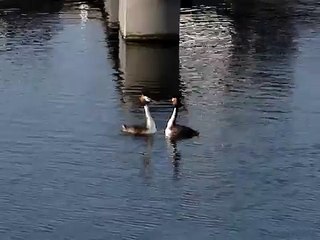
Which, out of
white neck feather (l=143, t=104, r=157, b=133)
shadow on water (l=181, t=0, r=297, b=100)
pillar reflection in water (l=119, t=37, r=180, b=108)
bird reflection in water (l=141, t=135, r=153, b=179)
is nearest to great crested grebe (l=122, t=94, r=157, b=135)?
white neck feather (l=143, t=104, r=157, b=133)

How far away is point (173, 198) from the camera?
18.6 meters

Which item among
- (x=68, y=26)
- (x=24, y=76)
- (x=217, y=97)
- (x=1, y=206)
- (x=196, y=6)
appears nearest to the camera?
(x=1, y=206)

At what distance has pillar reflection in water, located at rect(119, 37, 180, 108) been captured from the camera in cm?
2773

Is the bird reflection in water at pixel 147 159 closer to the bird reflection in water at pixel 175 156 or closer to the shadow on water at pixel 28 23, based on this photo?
the bird reflection in water at pixel 175 156

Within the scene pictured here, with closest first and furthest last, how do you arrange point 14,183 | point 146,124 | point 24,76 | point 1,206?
point 1,206 < point 14,183 < point 146,124 < point 24,76

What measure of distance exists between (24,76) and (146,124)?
7.32m

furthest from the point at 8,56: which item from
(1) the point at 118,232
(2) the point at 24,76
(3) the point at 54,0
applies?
(1) the point at 118,232

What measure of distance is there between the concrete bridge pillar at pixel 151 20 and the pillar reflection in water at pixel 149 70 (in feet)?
1.02

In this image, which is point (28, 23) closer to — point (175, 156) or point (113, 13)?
point (113, 13)

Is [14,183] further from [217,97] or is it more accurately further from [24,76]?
[24,76]

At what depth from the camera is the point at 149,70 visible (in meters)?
30.8

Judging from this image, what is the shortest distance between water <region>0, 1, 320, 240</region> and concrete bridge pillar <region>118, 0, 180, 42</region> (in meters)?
0.43

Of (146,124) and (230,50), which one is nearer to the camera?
(146,124)

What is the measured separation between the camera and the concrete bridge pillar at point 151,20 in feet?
110
